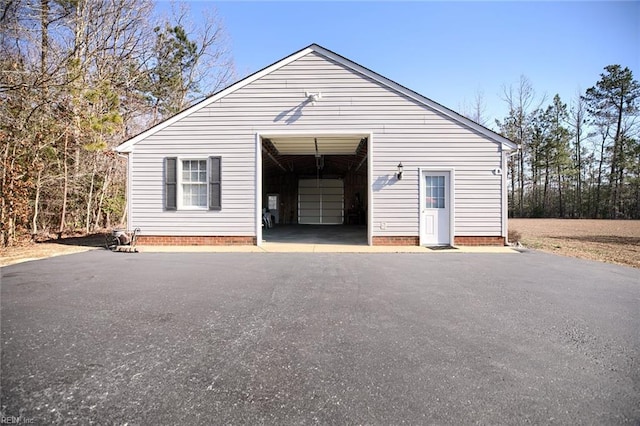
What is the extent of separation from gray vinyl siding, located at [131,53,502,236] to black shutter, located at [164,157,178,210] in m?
0.18

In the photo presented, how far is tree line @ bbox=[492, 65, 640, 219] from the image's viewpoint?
27031 mm

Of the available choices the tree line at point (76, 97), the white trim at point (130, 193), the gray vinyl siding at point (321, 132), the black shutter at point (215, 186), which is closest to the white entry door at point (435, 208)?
the gray vinyl siding at point (321, 132)

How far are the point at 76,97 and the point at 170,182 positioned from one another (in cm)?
337

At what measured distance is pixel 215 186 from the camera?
887 cm

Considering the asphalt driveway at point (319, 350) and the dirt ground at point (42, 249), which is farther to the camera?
the dirt ground at point (42, 249)

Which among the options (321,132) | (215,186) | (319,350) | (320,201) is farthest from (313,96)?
(320,201)

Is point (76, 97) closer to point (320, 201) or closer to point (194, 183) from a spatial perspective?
point (194, 183)

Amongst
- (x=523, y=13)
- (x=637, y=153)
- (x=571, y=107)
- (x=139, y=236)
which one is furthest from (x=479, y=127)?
(x=571, y=107)

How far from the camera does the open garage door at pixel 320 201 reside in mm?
19234

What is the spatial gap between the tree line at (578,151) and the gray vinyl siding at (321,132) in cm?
2357

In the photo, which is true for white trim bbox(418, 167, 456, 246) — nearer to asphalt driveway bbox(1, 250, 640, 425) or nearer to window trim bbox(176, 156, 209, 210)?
asphalt driveway bbox(1, 250, 640, 425)

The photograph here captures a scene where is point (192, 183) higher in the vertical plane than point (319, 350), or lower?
higher

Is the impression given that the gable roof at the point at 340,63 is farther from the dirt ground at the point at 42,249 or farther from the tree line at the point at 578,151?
the tree line at the point at 578,151

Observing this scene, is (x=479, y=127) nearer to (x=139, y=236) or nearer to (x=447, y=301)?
(x=447, y=301)
